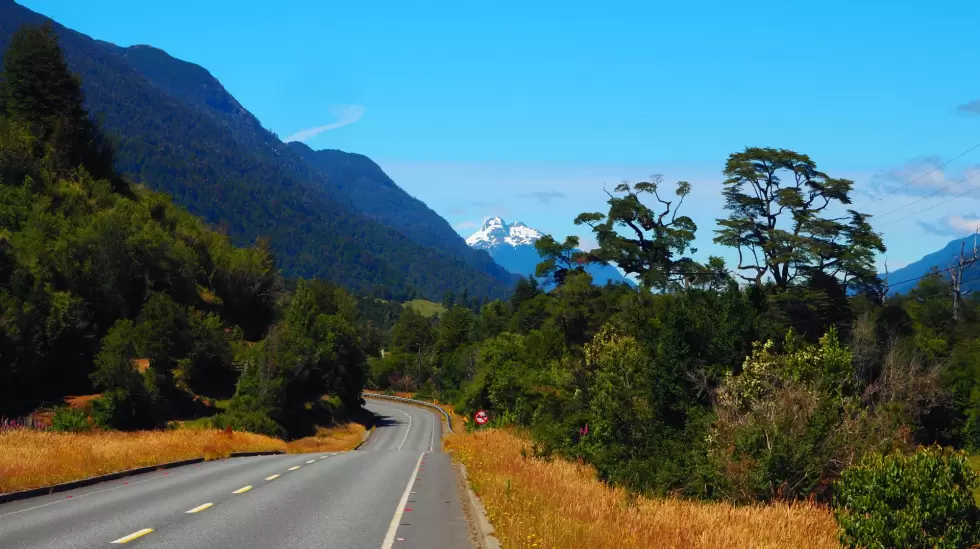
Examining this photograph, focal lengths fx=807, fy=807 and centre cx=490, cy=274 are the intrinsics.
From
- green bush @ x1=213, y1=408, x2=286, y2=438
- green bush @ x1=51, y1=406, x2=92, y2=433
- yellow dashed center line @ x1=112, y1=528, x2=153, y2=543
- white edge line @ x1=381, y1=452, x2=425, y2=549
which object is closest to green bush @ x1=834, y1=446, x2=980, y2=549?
white edge line @ x1=381, y1=452, x2=425, y2=549

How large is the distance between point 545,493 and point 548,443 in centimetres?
1740

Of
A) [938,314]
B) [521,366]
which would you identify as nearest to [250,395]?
[521,366]

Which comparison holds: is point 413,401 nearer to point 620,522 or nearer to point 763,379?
point 763,379

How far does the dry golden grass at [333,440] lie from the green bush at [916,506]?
51.8 m

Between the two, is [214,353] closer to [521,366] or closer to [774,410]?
[521,366]

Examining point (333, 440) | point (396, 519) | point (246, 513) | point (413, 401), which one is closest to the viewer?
point (246, 513)

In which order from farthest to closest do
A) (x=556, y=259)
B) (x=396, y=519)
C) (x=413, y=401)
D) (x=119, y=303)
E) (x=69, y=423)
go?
(x=413, y=401) → (x=556, y=259) → (x=119, y=303) → (x=69, y=423) → (x=396, y=519)

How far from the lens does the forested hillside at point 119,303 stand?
57.6 metres

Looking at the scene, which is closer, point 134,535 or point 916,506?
point 134,535

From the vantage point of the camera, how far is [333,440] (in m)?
74.6

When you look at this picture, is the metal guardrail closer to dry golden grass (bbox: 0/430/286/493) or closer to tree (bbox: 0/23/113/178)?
tree (bbox: 0/23/113/178)

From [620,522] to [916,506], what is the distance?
18.4 feet

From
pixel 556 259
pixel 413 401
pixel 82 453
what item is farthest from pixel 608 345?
pixel 413 401

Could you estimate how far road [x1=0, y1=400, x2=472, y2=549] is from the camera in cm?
1183
